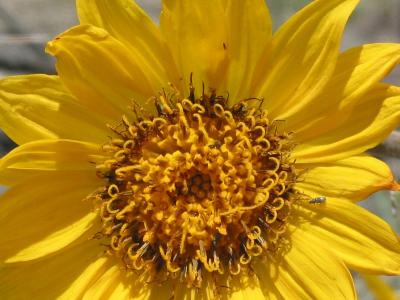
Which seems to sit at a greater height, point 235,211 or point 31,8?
point 31,8

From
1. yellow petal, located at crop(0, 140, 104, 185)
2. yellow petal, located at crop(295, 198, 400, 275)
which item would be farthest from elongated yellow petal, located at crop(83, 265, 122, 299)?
yellow petal, located at crop(295, 198, 400, 275)

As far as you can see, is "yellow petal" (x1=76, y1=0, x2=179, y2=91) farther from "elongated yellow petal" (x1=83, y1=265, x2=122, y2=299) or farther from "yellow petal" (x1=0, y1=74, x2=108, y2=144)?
"elongated yellow petal" (x1=83, y1=265, x2=122, y2=299)

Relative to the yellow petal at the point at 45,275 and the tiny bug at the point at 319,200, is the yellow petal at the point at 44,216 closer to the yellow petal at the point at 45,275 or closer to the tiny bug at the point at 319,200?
the yellow petal at the point at 45,275

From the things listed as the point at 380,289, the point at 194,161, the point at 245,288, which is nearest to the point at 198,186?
the point at 194,161

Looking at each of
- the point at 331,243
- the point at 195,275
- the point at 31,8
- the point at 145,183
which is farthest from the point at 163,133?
the point at 31,8

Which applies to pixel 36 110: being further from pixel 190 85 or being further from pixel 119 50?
pixel 190 85

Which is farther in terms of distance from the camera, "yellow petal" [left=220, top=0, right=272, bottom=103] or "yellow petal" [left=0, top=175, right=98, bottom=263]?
"yellow petal" [left=0, top=175, right=98, bottom=263]
